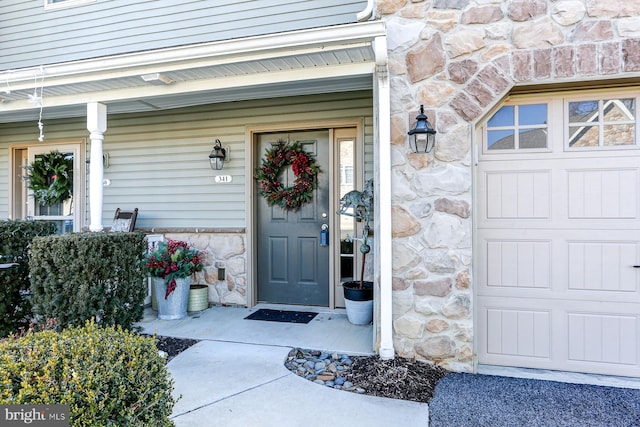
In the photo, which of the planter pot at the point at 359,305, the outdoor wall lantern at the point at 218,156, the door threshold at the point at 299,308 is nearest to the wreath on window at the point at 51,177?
the outdoor wall lantern at the point at 218,156

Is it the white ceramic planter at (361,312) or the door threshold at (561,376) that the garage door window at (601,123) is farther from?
the white ceramic planter at (361,312)

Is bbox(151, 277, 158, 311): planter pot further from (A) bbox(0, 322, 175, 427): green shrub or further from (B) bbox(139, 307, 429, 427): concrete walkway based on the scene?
(A) bbox(0, 322, 175, 427): green shrub

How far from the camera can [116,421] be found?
1476 mm

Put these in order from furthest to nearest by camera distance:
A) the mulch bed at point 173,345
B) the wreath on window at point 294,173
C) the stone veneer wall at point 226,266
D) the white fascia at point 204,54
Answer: the stone veneer wall at point 226,266, the wreath on window at point 294,173, the mulch bed at point 173,345, the white fascia at point 204,54

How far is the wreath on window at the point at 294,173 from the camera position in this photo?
4531 millimetres

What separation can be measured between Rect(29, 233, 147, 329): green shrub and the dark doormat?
1481 mm

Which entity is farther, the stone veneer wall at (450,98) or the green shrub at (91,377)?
the stone veneer wall at (450,98)

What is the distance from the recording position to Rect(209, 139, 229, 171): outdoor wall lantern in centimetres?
463

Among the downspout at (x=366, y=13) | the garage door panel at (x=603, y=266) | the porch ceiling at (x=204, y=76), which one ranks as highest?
the downspout at (x=366, y=13)

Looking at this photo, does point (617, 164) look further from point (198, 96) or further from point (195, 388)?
point (198, 96)

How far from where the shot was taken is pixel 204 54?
3.19 meters

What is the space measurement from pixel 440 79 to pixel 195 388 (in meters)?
2.93

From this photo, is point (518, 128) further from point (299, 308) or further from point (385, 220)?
point (299, 308)

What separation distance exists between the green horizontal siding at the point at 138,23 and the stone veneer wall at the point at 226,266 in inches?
94.2
